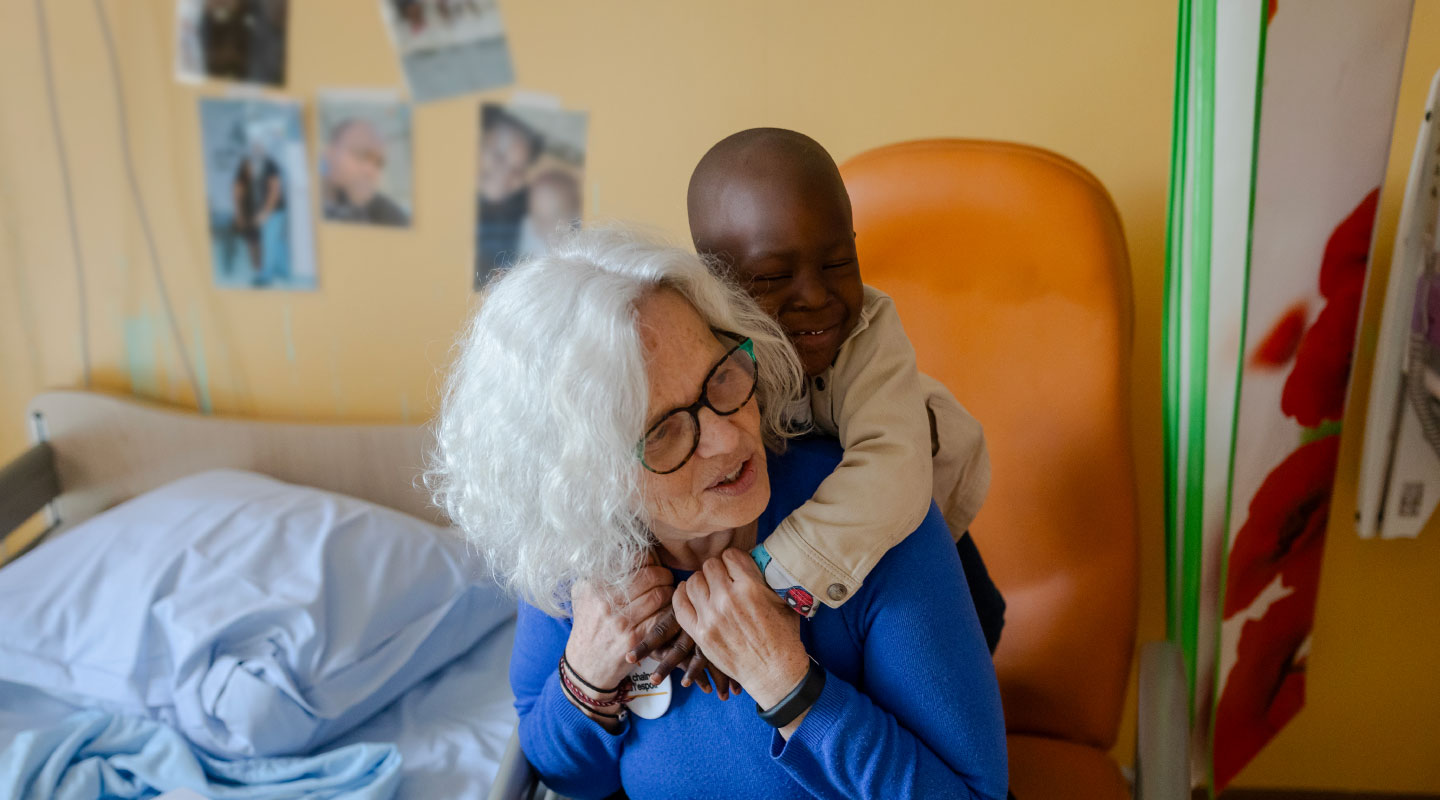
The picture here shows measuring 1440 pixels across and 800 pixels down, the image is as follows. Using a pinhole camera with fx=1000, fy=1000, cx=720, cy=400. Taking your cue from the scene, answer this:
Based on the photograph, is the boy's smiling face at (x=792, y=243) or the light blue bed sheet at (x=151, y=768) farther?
the light blue bed sheet at (x=151, y=768)

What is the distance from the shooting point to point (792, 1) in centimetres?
177

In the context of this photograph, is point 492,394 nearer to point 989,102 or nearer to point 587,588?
point 587,588

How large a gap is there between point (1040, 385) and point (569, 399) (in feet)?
2.58

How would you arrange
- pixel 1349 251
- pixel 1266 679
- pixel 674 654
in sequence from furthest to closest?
pixel 1266 679 → pixel 1349 251 → pixel 674 654

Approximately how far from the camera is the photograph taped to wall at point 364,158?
1961 mm

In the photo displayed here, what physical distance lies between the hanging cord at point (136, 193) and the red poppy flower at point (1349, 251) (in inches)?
84.6

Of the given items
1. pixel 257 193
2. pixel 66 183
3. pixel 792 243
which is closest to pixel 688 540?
pixel 792 243

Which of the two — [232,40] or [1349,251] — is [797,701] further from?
[232,40]

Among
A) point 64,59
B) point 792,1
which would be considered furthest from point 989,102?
point 64,59

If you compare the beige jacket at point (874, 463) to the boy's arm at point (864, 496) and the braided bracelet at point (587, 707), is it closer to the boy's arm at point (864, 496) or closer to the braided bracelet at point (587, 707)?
the boy's arm at point (864, 496)

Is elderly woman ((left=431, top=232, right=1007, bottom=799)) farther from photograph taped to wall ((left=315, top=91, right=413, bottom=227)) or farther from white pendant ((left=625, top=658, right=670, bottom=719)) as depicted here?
photograph taped to wall ((left=315, top=91, right=413, bottom=227))

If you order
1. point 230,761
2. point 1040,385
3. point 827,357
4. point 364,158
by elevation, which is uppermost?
point 364,158

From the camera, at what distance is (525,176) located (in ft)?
6.39

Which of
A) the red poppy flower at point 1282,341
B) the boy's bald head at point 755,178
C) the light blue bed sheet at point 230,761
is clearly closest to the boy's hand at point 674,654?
the boy's bald head at point 755,178
